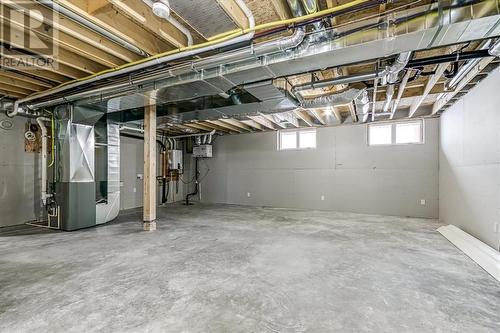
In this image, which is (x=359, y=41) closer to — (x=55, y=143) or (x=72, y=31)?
(x=72, y=31)

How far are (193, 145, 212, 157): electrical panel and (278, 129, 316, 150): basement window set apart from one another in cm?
233

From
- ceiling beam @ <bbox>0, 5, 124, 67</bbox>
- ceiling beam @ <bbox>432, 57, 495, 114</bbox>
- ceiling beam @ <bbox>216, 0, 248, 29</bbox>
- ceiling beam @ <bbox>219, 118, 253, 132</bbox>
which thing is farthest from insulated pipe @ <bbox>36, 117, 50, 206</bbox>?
ceiling beam @ <bbox>432, 57, 495, 114</bbox>

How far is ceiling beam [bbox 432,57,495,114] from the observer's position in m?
2.94

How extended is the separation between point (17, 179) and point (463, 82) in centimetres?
783

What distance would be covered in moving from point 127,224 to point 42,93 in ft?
8.74

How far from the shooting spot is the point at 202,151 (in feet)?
25.7

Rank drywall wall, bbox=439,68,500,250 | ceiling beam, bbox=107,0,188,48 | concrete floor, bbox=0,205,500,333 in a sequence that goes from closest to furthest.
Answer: concrete floor, bbox=0,205,500,333, ceiling beam, bbox=107,0,188,48, drywall wall, bbox=439,68,500,250

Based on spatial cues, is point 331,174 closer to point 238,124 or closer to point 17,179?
point 238,124

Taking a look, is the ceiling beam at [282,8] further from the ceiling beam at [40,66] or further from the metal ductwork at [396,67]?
the ceiling beam at [40,66]

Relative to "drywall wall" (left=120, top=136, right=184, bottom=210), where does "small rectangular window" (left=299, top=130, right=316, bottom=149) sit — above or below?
above

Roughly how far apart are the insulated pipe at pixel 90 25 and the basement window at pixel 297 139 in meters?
5.03

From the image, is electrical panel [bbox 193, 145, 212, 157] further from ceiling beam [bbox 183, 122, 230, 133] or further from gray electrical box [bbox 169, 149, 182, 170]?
ceiling beam [bbox 183, 122, 230, 133]

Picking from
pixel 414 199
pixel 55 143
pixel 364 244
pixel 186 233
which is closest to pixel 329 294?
pixel 364 244

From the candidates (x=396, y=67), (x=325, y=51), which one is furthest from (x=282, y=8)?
(x=396, y=67)
